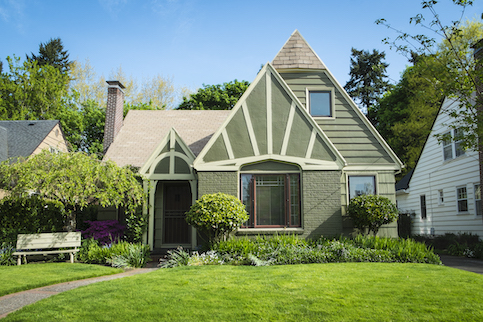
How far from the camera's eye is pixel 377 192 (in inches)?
536

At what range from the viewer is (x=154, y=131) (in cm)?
1753

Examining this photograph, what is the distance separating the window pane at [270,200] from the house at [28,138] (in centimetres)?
1243

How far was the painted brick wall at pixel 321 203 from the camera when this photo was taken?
1222 cm

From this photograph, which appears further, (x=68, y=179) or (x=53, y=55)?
(x=53, y=55)

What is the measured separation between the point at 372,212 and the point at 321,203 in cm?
158

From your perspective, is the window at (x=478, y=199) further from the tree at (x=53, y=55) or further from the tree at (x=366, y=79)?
the tree at (x=53, y=55)

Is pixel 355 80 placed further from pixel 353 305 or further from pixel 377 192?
pixel 353 305

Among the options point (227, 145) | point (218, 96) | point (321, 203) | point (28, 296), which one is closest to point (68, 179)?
point (227, 145)

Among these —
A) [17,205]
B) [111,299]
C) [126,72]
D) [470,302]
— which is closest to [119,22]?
[17,205]

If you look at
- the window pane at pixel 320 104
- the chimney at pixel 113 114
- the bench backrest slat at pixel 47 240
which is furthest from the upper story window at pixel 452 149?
the bench backrest slat at pixel 47 240

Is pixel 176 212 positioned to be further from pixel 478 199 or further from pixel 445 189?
pixel 445 189

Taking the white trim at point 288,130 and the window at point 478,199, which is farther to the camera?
the window at point 478,199

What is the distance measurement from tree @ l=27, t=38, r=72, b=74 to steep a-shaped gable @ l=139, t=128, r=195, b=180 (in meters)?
33.8

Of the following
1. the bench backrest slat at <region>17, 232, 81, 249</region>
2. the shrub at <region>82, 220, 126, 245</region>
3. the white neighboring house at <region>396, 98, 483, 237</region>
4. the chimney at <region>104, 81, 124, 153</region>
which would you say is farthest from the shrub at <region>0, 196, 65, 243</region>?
the white neighboring house at <region>396, 98, 483, 237</region>
